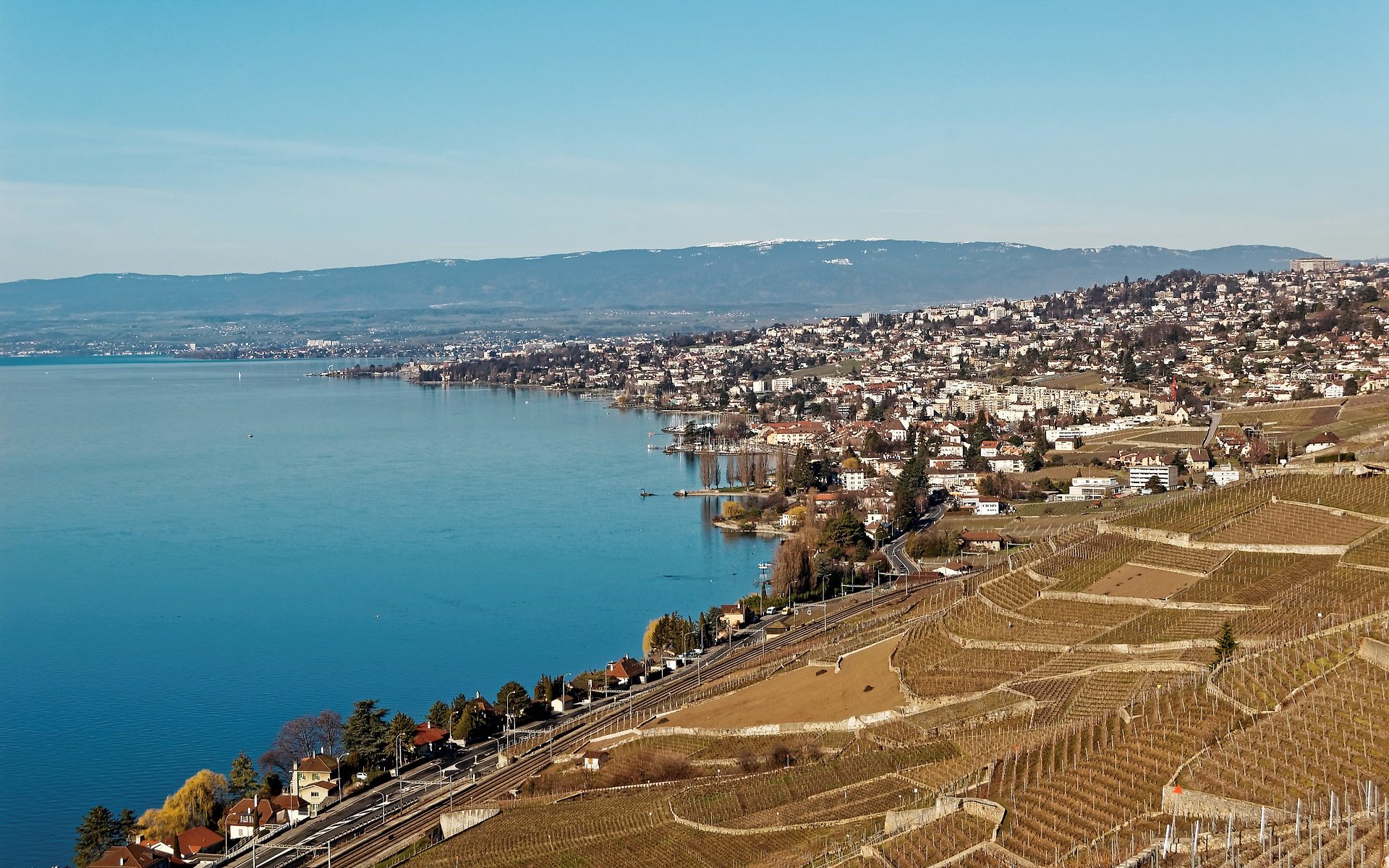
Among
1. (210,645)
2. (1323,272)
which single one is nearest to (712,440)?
(210,645)

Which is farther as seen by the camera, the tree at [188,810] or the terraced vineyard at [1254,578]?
the terraced vineyard at [1254,578]

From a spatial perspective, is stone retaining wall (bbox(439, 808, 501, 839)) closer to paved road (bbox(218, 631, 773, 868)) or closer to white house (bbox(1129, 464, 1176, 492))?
paved road (bbox(218, 631, 773, 868))

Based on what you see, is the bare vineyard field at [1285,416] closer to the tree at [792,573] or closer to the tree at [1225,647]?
the tree at [792,573]

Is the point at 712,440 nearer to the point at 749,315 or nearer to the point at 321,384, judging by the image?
the point at 321,384

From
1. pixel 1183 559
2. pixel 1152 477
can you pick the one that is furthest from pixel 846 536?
pixel 1183 559

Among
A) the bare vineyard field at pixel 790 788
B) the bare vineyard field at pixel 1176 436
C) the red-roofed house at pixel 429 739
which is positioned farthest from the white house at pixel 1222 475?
the bare vineyard field at pixel 790 788

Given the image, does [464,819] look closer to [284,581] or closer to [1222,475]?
[284,581]

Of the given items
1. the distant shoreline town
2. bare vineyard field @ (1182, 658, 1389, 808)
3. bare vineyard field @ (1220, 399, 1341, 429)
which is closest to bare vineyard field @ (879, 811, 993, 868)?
bare vineyard field @ (1182, 658, 1389, 808)
